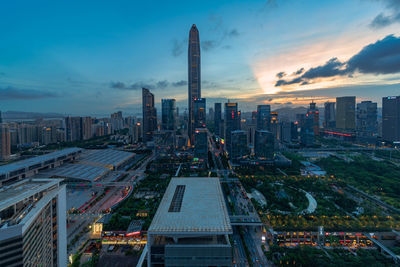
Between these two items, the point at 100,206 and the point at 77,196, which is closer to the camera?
the point at 100,206

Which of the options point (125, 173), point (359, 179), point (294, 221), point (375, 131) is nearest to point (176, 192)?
point (294, 221)

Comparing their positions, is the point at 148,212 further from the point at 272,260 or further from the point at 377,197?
the point at 377,197

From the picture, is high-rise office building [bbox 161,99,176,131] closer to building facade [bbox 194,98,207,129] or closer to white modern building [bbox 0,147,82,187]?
building facade [bbox 194,98,207,129]

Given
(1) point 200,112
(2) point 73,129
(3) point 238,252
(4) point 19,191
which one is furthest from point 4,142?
(3) point 238,252

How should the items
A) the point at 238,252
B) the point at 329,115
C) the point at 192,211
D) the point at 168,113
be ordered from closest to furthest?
the point at 192,211
the point at 238,252
the point at 168,113
the point at 329,115

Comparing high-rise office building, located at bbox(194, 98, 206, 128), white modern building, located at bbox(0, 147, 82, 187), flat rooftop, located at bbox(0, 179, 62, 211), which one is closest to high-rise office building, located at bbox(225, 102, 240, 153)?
high-rise office building, located at bbox(194, 98, 206, 128)

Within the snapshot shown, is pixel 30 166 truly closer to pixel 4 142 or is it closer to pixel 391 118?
pixel 4 142
